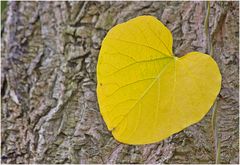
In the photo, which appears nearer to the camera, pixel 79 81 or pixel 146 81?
pixel 146 81

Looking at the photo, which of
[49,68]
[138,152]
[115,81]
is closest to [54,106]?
[49,68]

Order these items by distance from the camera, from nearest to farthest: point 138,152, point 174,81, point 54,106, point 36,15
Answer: point 174,81, point 138,152, point 54,106, point 36,15

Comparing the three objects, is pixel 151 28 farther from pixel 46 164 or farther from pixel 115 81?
pixel 46 164

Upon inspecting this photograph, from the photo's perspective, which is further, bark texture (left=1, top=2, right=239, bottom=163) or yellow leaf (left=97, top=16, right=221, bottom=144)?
bark texture (left=1, top=2, right=239, bottom=163)
